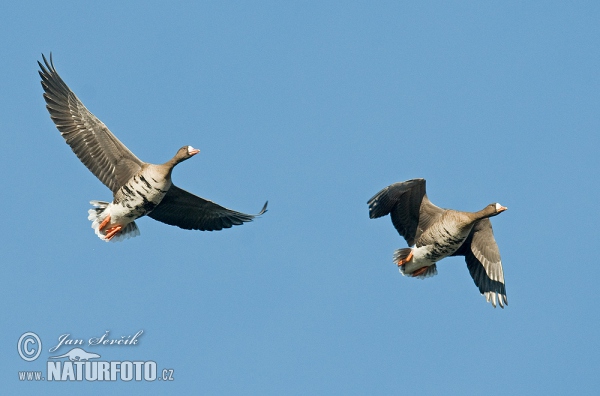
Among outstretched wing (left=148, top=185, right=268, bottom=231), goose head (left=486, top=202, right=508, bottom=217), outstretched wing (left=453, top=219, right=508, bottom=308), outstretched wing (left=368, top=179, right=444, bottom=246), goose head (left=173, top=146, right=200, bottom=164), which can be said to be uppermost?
goose head (left=173, top=146, right=200, bottom=164)

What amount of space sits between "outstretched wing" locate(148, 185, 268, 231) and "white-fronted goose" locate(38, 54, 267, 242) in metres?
0.04

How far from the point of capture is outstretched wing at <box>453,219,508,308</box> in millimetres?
20078

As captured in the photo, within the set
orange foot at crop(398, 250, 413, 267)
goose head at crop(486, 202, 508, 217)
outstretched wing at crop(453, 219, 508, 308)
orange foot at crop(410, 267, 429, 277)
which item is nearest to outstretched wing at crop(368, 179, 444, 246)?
orange foot at crop(398, 250, 413, 267)

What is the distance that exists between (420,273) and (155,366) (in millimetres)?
6104

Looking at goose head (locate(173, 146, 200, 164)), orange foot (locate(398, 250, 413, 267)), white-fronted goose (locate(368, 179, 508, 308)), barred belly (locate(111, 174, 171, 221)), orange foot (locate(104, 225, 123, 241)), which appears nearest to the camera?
barred belly (locate(111, 174, 171, 221))

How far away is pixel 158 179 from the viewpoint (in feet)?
62.2

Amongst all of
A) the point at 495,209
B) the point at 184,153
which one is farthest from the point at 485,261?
the point at 184,153

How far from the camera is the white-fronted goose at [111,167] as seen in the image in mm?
19078

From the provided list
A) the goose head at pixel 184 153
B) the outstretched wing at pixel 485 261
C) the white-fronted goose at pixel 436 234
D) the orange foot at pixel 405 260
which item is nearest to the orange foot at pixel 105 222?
the goose head at pixel 184 153

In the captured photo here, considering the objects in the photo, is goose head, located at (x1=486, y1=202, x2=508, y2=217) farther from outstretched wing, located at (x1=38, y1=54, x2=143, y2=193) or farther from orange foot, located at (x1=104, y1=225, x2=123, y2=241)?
orange foot, located at (x1=104, y1=225, x2=123, y2=241)

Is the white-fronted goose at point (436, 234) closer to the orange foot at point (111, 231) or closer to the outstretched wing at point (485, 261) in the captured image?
the outstretched wing at point (485, 261)

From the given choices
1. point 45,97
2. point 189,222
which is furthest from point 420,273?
point 45,97

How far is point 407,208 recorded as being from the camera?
66.3ft

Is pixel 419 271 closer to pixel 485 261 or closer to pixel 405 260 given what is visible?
pixel 405 260
